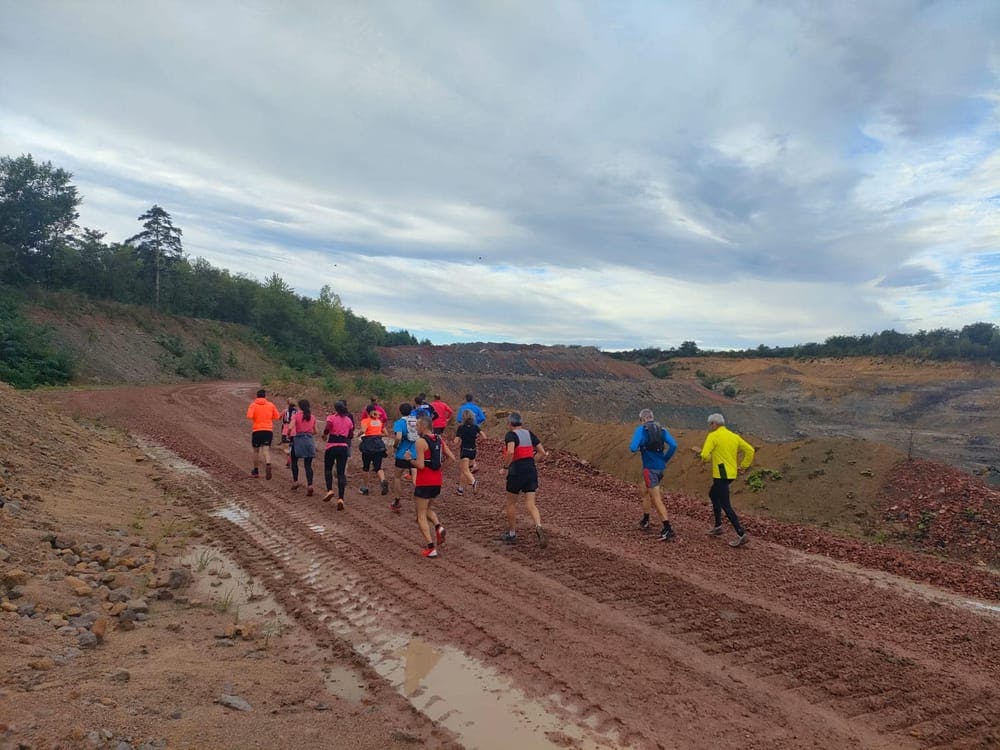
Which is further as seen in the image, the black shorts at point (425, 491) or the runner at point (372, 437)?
the runner at point (372, 437)

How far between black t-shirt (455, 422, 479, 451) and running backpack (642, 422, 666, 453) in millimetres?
3697

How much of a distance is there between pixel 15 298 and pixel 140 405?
2306 centimetres

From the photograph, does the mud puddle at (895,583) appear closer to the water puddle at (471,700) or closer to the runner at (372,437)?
the water puddle at (471,700)

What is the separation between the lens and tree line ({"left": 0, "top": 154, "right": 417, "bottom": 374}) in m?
40.6

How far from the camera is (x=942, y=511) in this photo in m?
10.4

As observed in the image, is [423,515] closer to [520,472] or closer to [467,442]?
[520,472]

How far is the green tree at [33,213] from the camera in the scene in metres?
40.0

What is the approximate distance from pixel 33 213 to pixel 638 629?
49.2m

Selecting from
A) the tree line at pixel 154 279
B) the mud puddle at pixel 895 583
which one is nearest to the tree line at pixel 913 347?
the tree line at pixel 154 279

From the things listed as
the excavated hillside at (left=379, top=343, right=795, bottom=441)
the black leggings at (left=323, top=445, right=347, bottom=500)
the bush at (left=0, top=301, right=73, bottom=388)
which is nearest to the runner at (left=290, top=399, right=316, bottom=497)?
the black leggings at (left=323, top=445, right=347, bottom=500)

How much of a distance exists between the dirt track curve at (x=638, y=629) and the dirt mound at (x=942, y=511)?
3209 mm

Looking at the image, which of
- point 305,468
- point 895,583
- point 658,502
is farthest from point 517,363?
point 895,583

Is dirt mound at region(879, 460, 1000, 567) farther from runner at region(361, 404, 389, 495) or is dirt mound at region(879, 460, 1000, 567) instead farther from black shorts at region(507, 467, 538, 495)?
runner at region(361, 404, 389, 495)

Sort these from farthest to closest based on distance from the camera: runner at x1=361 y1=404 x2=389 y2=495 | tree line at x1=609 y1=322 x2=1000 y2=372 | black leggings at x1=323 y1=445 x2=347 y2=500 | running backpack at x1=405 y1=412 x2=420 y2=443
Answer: tree line at x1=609 y1=322 x2=1000 y2=372 < runner at x1=361 y1=404 x2=389 y2=495 < black leggings at x1=323 y1=445 x2=347 y2=500 < running backpack at x1=405 y1=412 x2=420 y2=443
